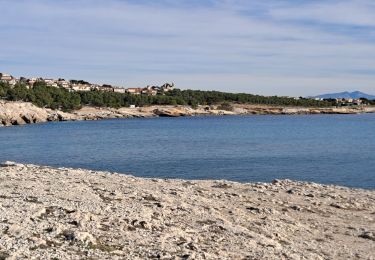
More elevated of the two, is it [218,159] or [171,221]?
[171,221]

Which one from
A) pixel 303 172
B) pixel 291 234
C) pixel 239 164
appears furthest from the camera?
pixel 239 164

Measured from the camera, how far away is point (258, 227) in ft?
71.4

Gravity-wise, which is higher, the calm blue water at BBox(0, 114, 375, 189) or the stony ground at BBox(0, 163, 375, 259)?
the stony ground at BBox(0, 163, 375, 259)

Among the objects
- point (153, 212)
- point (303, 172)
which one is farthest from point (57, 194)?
point (303, 172)

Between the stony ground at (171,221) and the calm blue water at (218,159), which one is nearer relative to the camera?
the stony ground at (171,221)

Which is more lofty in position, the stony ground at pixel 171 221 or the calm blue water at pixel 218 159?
the stony ground at pixel 171 221

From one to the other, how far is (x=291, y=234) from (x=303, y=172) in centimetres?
2955

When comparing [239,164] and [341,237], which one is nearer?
[341,237]

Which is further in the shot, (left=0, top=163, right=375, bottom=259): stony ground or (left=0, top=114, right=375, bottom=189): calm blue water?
(left=0, top=114, right=375, bottom=189): calm blue water

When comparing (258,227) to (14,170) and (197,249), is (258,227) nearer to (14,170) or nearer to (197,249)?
(197,249)

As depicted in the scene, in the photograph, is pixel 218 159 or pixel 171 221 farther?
pixel 218 159

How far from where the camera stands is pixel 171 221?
67.7 ft

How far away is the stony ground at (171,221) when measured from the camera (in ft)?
55.3

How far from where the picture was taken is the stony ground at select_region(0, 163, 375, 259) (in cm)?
1686
